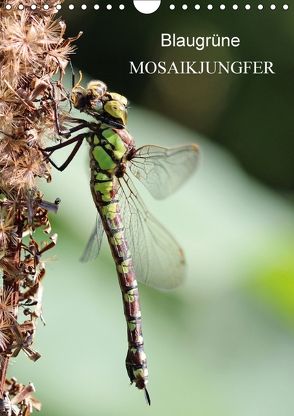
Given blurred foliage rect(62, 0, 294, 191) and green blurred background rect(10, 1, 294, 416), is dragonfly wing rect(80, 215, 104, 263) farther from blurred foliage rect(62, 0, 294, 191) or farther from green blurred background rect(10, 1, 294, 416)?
blurred foliage rect(62, 0, 294, 191)

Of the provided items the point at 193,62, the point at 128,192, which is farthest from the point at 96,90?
the point at 193,62

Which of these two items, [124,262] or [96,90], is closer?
[96,90]

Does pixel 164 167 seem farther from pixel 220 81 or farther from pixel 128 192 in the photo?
pixel 220 81

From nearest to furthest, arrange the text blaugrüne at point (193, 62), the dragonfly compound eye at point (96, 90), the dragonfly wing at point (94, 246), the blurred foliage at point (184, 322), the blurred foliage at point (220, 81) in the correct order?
the dragonfly compound eye at point (96, 90), the dragonfly wing at point (94, 246), the blurred foliage at point (184, 322), the text blaugrüne at point (193, 62), the blurred foliage at point (220, 81)

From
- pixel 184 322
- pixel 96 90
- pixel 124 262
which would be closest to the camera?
pixel 96 90

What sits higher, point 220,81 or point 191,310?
point 220,81

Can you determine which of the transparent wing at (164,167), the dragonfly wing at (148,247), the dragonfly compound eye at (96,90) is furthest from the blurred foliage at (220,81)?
the dragonfly compound eye at (96,90)

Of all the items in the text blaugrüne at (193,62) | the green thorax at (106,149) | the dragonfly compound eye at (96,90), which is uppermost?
the text blaugrüne at (193,62)

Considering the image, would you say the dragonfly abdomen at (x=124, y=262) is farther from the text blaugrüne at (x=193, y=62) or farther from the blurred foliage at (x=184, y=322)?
the text blaugrüne at (x=193, y=62)
